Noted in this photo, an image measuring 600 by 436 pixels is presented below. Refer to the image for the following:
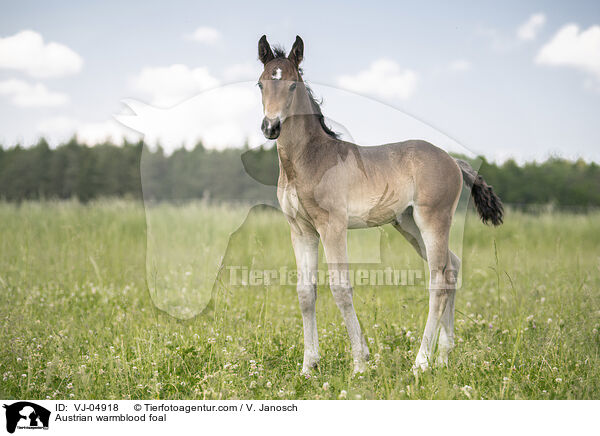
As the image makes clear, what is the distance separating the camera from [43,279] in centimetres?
723

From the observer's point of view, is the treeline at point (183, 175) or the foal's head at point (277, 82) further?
the treeline at point (183, 175)

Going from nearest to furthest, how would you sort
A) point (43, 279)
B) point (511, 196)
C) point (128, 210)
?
point (43, 279), point (128, 210), point (511, 196)

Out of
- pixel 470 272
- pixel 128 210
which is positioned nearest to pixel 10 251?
pixel 128 210

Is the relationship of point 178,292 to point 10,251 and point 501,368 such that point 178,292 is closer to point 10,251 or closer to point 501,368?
point 10,251

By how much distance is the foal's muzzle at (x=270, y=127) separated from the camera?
332 cm

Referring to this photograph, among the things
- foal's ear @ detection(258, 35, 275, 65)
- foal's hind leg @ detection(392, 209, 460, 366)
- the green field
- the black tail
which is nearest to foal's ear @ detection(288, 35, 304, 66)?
foal's ear @ detection(258, 35, 275, 65)

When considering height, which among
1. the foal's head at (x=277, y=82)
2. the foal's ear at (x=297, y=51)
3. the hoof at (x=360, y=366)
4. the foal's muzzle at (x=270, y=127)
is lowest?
the hoof at (x=360, y=366)

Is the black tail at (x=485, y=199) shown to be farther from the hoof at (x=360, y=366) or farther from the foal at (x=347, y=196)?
the hoof at (x=360, y=366)

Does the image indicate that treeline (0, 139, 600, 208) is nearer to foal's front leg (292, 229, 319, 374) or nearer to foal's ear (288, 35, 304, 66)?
foal's front leg (292, 229, 319, 374)

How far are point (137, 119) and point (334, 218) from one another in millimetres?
2037

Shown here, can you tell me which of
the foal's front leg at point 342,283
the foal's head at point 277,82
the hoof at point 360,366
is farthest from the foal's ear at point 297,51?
the hoof at point 360,366

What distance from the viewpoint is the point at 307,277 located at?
4172 millimetres

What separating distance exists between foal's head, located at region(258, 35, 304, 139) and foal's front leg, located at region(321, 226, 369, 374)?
1019 mm

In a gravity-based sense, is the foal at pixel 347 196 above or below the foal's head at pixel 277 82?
below
